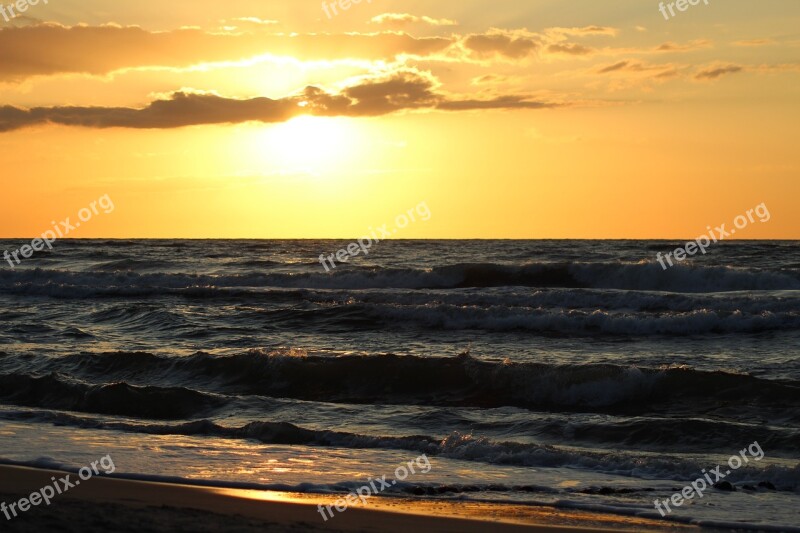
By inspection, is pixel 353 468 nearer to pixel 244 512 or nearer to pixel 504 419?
pixel 244 512

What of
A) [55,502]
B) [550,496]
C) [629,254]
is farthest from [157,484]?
[629,254]

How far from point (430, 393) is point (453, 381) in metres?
0.65

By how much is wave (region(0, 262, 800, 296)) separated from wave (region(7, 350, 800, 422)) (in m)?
17.0

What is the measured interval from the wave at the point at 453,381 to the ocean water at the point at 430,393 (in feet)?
0.14

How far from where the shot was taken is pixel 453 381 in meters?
15.9

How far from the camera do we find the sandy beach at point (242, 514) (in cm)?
724

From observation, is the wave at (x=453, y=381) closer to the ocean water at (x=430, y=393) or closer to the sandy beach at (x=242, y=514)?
the ocean water at (x=430, y=393)

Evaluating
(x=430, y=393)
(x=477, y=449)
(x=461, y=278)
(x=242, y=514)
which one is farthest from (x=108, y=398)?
(x=461, y=278)

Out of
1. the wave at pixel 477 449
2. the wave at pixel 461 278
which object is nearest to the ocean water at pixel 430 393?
the wave at pixel 477 449

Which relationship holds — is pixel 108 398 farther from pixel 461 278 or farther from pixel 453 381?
pixel 461 278

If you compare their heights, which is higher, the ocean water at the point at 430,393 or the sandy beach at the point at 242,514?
the sandy beach at the point at 242,514

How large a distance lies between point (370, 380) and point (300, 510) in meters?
7.97

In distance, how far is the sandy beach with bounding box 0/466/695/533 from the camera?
7238 mm

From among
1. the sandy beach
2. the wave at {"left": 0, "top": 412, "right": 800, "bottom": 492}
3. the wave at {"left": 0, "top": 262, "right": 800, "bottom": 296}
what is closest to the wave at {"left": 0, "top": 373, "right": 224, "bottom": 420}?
the wave at {"left": 0, "top": 412, "right": 800, "bottom": 492}
